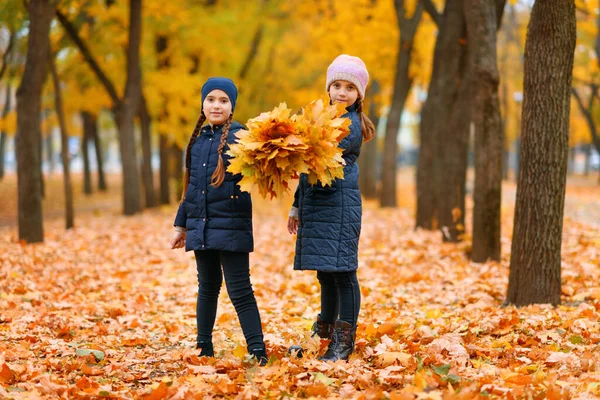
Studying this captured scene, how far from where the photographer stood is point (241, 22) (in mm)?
20344

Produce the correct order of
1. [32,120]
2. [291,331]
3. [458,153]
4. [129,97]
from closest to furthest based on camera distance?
[291,331] → [458,153] → [32,120] → [129,97]

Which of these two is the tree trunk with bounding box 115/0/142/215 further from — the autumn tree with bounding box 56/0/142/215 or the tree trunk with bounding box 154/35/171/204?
the tree trunk with bounding box 154/35/171/204

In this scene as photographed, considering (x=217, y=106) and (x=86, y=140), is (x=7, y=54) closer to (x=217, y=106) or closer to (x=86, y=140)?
(x=86, y=140)

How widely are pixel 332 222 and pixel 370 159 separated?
1883 cm

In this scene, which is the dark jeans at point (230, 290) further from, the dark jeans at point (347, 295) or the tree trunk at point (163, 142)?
the tree trunk at point (163, 142)

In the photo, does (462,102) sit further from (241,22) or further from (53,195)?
(53,195)

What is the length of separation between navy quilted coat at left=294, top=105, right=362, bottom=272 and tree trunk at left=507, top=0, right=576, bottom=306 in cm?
254

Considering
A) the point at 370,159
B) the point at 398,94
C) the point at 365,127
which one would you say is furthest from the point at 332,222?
the point at 370,159

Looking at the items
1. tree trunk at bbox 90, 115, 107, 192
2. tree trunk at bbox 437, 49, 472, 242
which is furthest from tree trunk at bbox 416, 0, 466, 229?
tree trunk at bbox 90, 115, 107, 192

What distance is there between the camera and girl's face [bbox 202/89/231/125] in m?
4.54

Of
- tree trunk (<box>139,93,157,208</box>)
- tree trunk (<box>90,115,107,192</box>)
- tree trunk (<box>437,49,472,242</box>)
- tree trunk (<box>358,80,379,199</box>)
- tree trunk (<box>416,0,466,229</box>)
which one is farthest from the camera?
tree trunk (<box>90,115,107,192</box>)

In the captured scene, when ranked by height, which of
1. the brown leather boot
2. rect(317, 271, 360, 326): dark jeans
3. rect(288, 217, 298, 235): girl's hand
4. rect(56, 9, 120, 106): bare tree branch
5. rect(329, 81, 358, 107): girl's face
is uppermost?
rect(56, 9, 120, 106): bare tree branch

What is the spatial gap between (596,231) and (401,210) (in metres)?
7.18

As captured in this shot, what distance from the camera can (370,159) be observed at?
23062 mm
